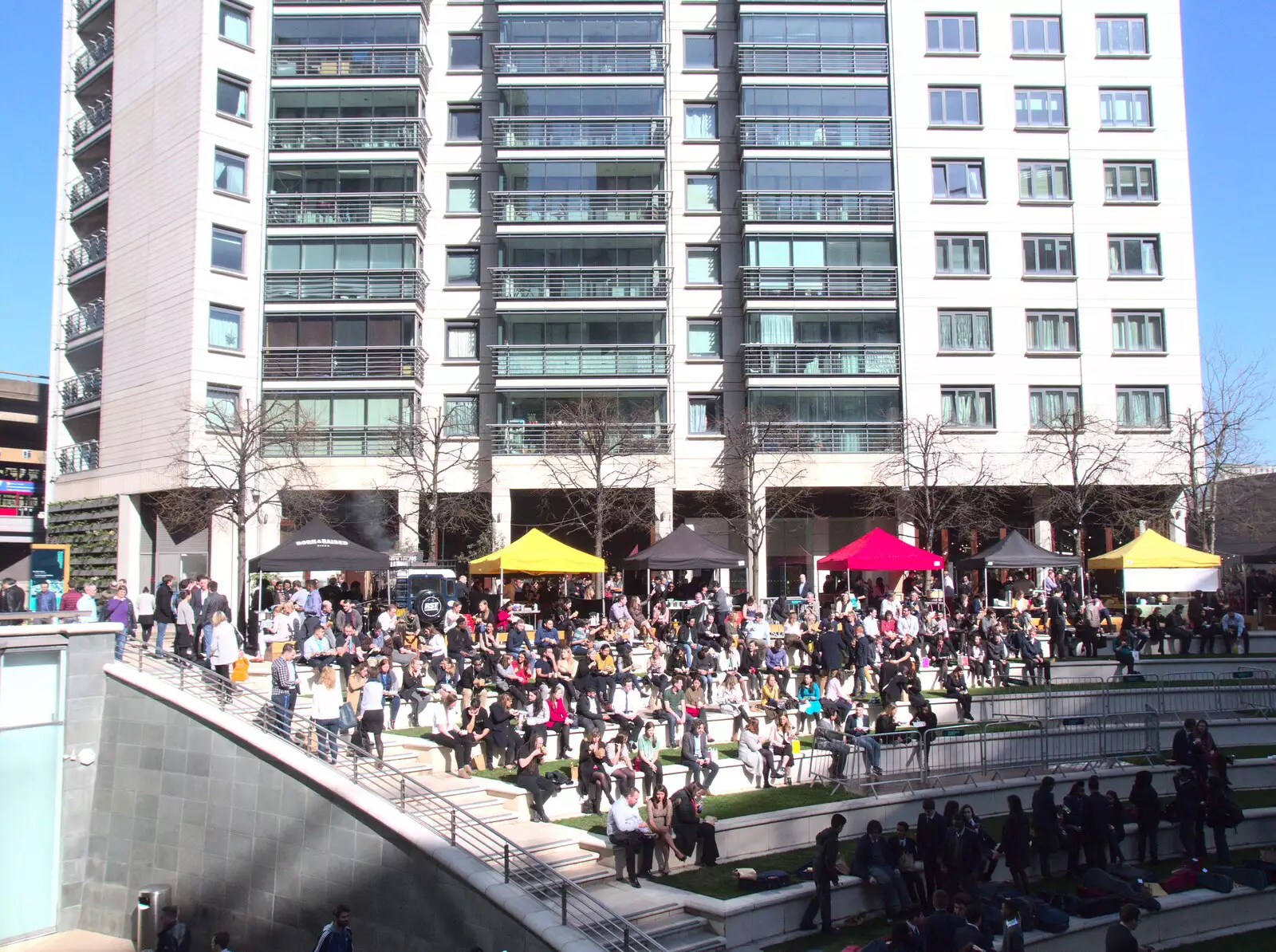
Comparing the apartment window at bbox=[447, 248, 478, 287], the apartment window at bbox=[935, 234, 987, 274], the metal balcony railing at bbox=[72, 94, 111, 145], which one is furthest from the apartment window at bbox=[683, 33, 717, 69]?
the metal balcony railing at bbox=[72, 94, 111, 145]

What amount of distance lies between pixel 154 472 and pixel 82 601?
20.5 meters

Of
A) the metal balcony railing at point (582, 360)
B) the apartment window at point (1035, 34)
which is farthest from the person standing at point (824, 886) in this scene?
the apartment window at point (1035, 34)

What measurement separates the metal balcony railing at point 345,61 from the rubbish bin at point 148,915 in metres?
35.4

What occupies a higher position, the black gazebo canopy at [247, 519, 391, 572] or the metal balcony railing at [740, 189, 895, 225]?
the metal balcony railing at [740, 189, 895, 225]

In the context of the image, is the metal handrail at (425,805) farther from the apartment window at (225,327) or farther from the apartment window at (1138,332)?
the apartment window at (1138,332)

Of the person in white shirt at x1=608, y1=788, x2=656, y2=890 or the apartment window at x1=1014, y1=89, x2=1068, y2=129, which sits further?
the apartment window at x1=1014, y1=89, x2=1068, y2=129

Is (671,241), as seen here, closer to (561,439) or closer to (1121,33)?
(561,439)

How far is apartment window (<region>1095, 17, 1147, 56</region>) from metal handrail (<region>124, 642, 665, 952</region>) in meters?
42.7

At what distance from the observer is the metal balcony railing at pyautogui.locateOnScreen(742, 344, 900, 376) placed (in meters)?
43.7

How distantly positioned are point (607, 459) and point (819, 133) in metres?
16.5

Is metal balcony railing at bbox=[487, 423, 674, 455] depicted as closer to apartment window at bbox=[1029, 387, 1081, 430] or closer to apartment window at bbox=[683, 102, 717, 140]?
apartment window at bbox=[683, 102, 717, 140]

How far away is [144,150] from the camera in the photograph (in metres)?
44.1

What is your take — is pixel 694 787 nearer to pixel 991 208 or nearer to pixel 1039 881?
pixel 1039 881

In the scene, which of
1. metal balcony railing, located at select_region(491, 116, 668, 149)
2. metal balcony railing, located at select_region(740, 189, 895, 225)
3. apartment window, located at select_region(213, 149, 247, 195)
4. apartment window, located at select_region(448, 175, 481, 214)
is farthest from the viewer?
apartment window, located at select_region(448, 175, 481, 214)
